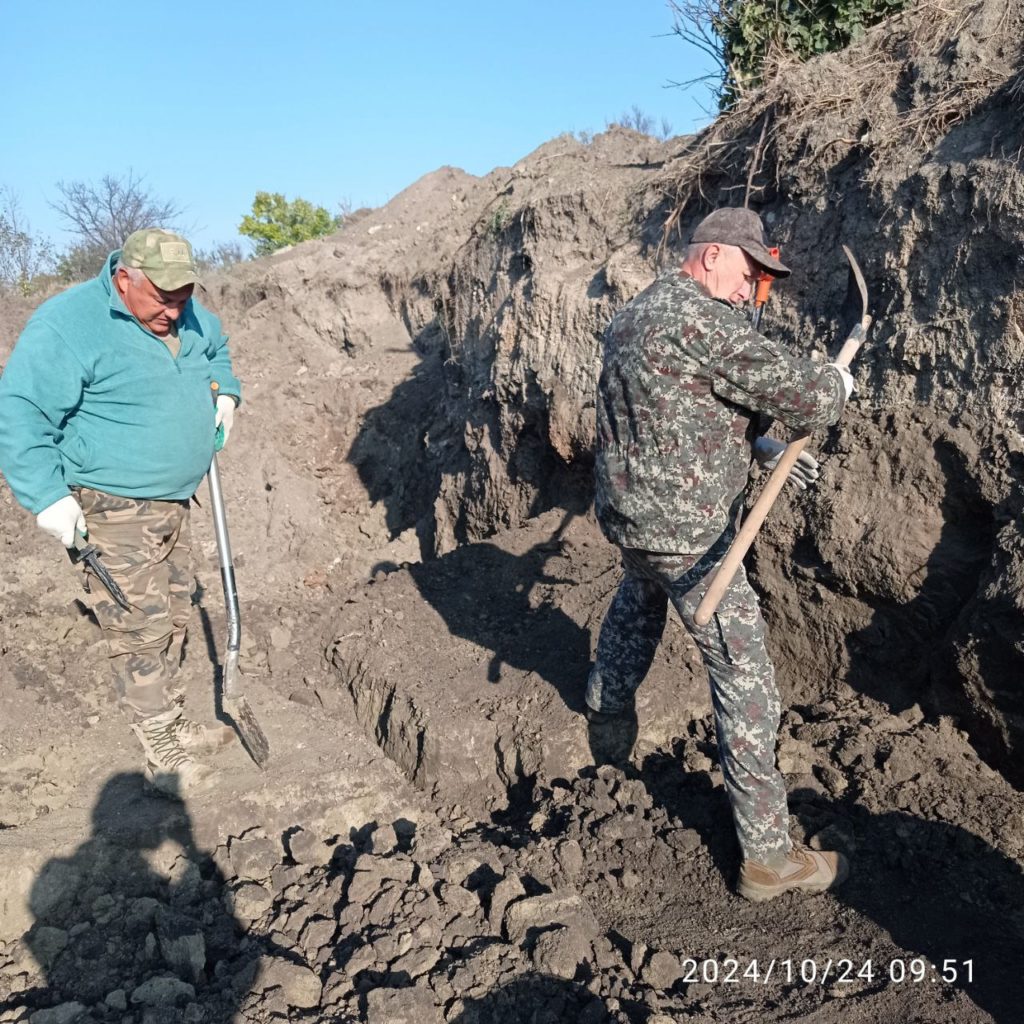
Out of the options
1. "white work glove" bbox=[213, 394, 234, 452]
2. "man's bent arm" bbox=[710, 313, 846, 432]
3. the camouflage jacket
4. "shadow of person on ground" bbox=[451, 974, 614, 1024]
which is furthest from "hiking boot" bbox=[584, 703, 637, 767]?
"white work glove" bbox=[213, 394, 234, 452]

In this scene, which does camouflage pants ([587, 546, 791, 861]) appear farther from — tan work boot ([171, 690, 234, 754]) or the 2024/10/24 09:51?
tan work boot ([171, 690, 234, 754])

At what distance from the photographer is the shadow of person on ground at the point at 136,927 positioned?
2.75m

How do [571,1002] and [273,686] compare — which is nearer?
[571,1002]

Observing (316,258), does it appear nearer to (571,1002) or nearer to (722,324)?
(722,324)

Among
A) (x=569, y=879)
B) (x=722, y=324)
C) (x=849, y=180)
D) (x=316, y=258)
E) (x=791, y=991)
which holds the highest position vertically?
(x=316, y=258)

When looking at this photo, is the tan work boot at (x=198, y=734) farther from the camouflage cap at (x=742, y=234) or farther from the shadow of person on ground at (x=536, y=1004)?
the camouflage cap at (x=742, y=234)

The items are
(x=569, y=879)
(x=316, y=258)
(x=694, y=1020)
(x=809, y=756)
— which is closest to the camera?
(x=694, y=1020)

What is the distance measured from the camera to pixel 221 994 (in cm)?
272

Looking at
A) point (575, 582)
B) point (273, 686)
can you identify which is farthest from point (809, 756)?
point (273, 686)

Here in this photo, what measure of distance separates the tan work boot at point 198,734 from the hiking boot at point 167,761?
0.05 meters

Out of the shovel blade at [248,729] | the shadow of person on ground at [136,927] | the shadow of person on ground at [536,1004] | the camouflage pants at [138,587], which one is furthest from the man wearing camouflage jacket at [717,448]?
the shovel blade at [248,729]

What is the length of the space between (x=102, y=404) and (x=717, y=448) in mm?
2420

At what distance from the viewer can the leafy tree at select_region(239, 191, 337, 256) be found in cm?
1535

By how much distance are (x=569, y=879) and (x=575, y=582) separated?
2.01 m
